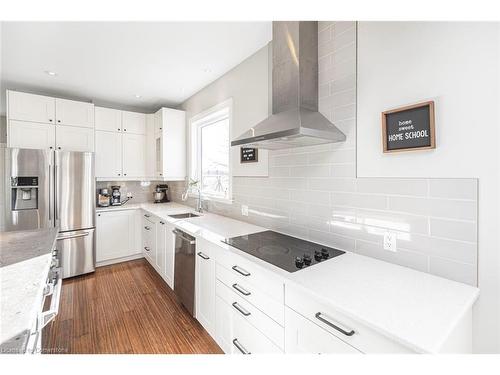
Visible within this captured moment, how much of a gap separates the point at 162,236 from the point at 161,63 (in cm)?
199

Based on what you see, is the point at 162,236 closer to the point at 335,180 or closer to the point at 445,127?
the point at 335,180

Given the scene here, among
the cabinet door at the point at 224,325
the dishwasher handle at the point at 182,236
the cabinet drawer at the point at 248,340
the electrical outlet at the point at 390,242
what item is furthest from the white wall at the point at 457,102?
the dishwasher handle at the point at 182,236

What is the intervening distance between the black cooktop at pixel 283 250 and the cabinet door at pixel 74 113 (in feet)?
9.92

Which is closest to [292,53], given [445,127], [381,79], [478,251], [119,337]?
[381,79]

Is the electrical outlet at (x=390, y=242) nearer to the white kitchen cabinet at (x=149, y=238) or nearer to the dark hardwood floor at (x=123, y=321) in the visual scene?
the dark hardwood floor at (x=123, y=321)

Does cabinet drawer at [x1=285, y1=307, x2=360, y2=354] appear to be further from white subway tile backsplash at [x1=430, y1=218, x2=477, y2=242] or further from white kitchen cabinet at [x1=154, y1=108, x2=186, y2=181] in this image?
white kitchen cabinet at [x1=154, y1=108, x2=186, y2=181]

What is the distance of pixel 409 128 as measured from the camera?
49.8 inches

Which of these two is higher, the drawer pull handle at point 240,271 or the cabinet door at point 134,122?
the cabinet door at point 134,122

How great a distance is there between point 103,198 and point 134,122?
135cm

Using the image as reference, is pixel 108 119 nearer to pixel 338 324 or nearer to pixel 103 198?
pixel 103 198

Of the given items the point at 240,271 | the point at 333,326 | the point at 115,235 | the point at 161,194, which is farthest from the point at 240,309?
the point at 161,194

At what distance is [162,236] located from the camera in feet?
9.37

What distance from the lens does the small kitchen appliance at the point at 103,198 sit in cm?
360

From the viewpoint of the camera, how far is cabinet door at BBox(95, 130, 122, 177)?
11.7ft
